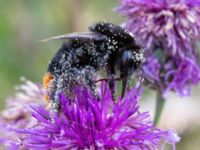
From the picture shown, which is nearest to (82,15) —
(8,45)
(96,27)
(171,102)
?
(8,45)

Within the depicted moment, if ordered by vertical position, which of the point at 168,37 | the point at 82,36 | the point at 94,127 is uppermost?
the point at 168,37

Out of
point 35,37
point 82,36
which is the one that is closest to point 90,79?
point 82,36

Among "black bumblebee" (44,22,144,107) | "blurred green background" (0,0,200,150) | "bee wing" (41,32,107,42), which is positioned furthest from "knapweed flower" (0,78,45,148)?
"blurred green background" (0,0,200,150)

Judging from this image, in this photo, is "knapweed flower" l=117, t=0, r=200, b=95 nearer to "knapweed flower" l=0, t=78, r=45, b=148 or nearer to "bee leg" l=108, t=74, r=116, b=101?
"knapweed flower" l=0, t=78, r=45, b=148

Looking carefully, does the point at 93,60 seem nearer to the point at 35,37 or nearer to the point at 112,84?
the point at 112,84

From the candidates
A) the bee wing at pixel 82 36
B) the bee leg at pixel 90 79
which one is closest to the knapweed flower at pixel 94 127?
the bee leg at pixel 90 79

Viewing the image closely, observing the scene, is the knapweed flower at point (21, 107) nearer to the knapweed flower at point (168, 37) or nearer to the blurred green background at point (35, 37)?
the knapweed flower at point (168, 37)

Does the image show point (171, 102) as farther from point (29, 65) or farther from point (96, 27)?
point (96, 27)
